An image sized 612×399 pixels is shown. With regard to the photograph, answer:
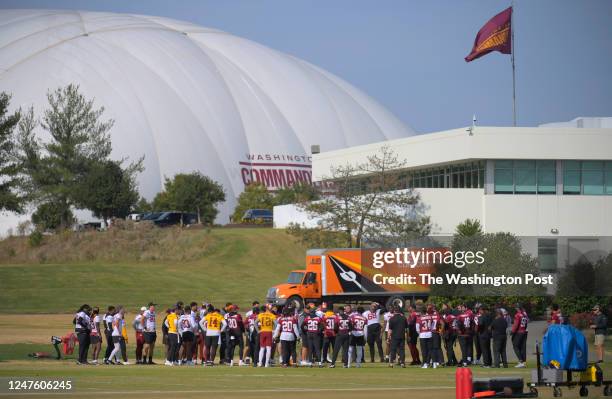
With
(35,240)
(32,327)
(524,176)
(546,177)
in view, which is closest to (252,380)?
(32,327)

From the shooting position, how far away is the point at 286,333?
33000 mm

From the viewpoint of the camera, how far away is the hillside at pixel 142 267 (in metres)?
59.0

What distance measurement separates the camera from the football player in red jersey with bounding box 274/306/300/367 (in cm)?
3291

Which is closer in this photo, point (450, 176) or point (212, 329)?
point (212, 329)

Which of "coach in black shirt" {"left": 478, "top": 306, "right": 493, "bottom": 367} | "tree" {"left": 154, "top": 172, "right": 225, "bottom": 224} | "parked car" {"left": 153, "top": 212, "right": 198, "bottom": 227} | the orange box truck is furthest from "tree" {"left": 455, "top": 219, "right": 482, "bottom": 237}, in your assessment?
"tree" {"left": 154, "top": 172, "right": 225, "bottom": 224}

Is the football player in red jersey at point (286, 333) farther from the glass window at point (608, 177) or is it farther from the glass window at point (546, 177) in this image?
the glass window at point (608, 177)

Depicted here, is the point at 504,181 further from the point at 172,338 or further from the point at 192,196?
the point at 172,338

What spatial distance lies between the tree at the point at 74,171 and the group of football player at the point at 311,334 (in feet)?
175

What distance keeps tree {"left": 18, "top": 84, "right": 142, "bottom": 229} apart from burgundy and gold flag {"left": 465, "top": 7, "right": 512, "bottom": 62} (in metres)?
31.5

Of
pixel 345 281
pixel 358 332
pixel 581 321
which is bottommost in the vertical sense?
pixel 358 332

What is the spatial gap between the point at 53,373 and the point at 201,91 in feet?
287

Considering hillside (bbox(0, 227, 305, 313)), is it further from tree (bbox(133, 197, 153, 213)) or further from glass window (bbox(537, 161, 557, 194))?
glass window (bbox(537, 161, 557, 194))

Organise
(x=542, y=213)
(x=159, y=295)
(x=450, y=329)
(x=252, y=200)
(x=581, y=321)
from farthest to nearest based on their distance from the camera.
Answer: (x=252, y=200), (x=542, y=213), (x=159, y=295), (x=581, y=321), (x=450, y=329)

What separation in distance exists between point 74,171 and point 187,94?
2630 centimetres
